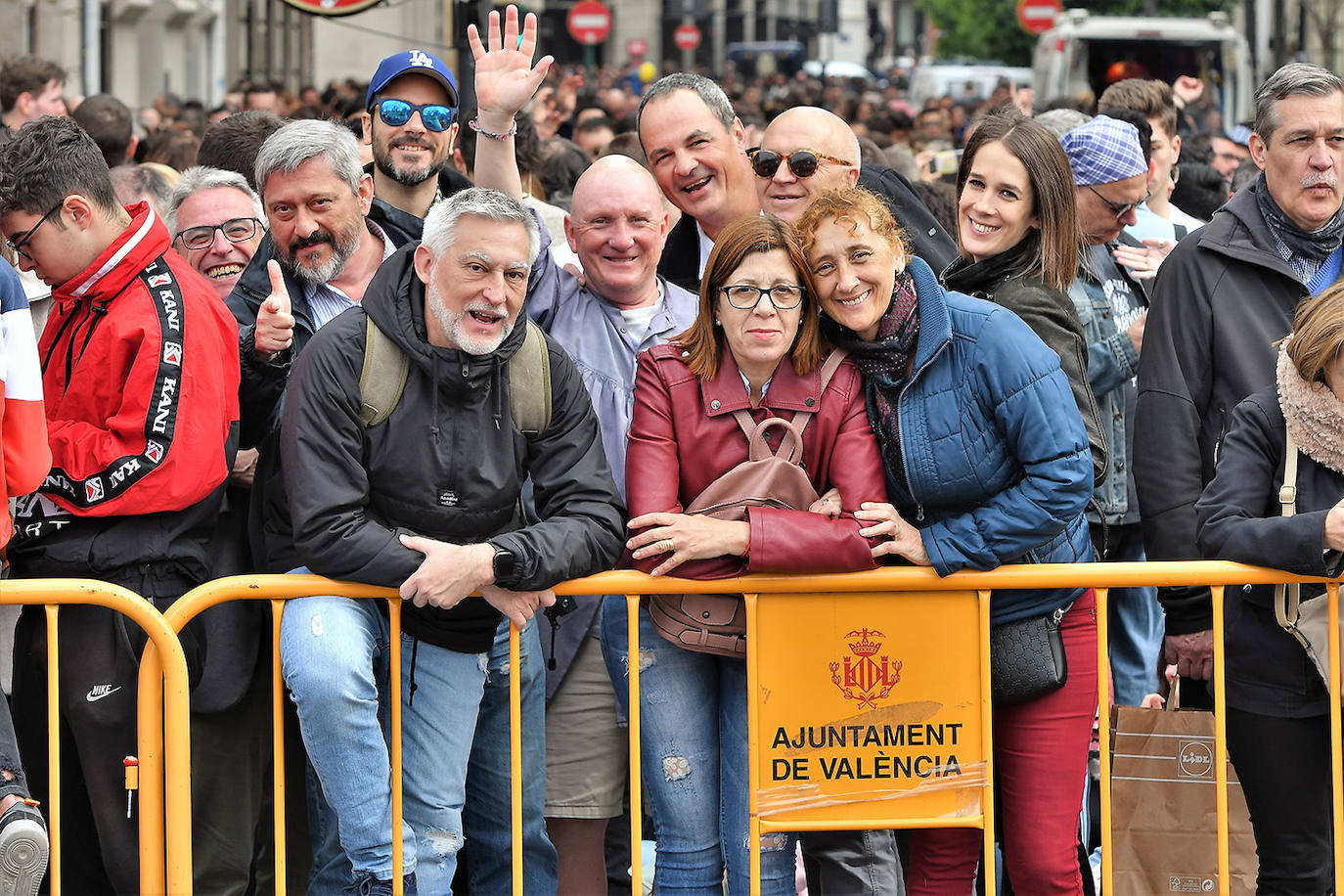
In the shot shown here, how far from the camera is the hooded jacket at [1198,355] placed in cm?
488

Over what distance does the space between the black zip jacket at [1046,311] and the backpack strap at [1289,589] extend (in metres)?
0.46

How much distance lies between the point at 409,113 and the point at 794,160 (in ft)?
4.35

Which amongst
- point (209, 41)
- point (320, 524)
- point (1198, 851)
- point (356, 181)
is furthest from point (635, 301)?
point (209, 41)

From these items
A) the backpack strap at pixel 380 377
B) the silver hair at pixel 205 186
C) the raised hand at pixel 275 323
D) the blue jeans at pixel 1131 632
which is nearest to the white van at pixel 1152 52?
the blue jeans at pixel 1131 632

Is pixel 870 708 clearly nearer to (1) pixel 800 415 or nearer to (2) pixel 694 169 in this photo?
(1) pixel 800 415

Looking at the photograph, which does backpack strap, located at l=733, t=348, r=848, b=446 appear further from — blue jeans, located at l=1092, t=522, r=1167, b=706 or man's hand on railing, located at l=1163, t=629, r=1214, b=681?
blue jeans, located at l=1092, t=522, r=1167, b=706

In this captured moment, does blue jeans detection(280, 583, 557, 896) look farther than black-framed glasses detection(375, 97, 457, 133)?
No

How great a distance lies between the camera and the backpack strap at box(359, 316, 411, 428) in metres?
4.13

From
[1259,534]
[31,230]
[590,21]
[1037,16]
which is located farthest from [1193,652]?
[590,21]

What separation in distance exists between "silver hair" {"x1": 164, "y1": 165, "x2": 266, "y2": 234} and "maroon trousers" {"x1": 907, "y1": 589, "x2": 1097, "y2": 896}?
2.65 metres

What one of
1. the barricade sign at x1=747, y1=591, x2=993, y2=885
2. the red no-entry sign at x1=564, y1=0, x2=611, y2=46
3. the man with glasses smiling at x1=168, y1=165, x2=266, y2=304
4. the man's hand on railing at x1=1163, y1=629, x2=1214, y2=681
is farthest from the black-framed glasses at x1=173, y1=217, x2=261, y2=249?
the red no-entry sign at x1=564, y1=0, x2=611, y2=46

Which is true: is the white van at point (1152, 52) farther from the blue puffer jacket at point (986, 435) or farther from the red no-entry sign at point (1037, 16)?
the blue puffer jacket at point (986, 435)

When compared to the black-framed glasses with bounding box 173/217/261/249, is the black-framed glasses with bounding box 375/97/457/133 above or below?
above

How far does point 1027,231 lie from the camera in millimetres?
4621
